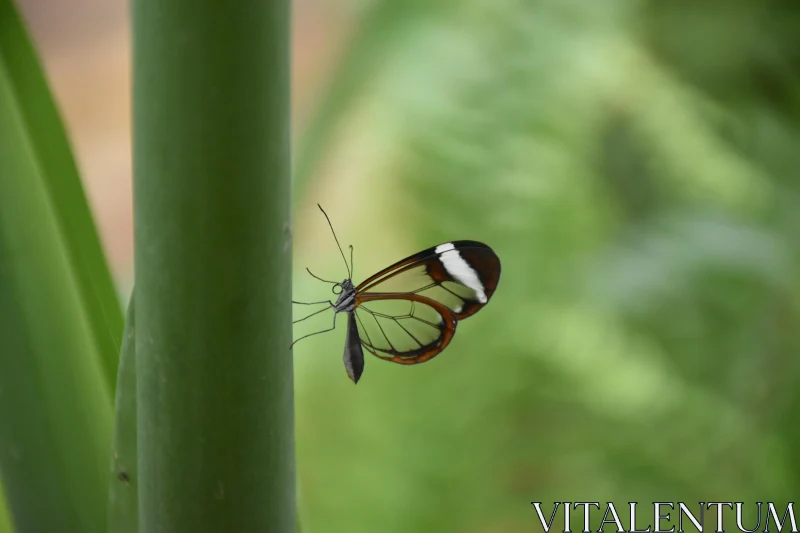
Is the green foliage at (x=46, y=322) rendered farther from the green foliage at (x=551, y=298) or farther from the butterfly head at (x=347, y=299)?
the green foliage at (x=551, y=298)

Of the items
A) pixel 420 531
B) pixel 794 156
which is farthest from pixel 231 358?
pixel 794 156

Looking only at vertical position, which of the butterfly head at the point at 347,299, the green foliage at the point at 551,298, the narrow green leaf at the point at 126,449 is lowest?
the narrow green leaf at the point at 126,449

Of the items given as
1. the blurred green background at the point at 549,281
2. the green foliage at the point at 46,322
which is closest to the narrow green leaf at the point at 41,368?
the green foliage at the point at 46,322

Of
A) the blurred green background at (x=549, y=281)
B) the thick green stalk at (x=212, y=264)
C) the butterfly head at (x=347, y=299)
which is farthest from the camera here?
the blurred green background at (x=549, y=281)

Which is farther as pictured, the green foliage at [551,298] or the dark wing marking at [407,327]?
the green foliage at [551,298]

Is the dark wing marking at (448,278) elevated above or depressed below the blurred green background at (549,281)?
below

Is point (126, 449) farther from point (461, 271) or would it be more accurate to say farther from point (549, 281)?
point (549, 281)

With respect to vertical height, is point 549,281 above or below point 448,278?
above

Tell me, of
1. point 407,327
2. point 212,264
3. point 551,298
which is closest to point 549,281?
point 551,298
